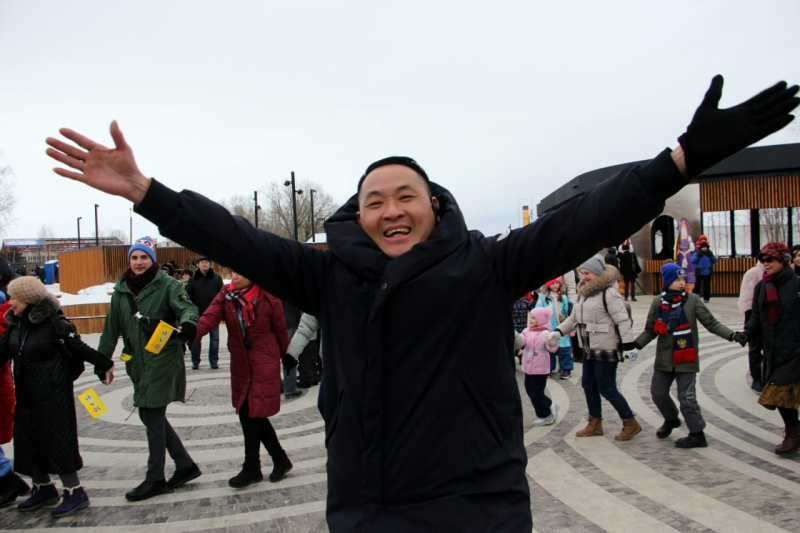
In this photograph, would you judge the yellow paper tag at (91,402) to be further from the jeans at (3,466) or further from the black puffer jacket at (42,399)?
the jeans at (3,466)

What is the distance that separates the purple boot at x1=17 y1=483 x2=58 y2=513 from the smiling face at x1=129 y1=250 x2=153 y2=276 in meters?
1.96

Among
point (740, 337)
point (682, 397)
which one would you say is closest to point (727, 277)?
point (740, 337)

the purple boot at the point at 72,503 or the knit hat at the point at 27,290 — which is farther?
the knit hat at the point at 27,290

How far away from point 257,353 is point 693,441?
4.39 metres

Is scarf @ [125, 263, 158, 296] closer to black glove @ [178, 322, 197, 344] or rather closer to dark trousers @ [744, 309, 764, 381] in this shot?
black glove @ [178, 322, 197, 344]

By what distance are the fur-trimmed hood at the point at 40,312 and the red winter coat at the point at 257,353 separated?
1204 mm

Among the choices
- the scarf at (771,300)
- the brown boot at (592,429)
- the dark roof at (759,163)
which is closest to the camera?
the scarf at (771,300)

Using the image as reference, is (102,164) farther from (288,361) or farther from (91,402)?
(91,402)

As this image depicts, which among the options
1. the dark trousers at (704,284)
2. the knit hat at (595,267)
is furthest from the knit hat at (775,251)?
the dark trousers at (704,284)

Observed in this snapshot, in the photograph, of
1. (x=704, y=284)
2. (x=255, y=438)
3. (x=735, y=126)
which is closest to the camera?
(x=735, y=126)

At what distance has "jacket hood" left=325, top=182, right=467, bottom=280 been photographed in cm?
191

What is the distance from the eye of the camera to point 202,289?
34.0ft

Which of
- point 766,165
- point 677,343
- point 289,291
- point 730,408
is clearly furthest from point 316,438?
point 766,165

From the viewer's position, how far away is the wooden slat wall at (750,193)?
19469 mm
